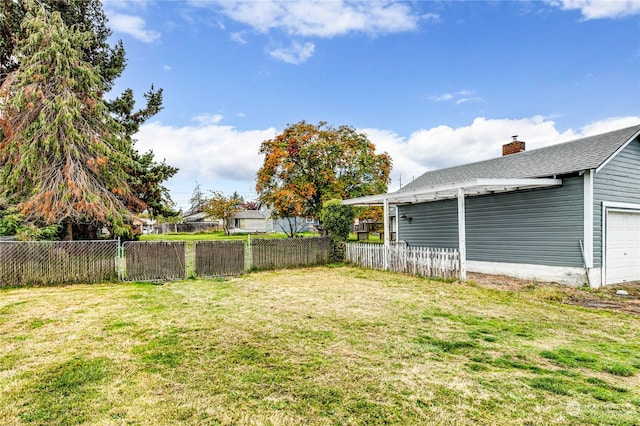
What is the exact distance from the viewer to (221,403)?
300 centimetres

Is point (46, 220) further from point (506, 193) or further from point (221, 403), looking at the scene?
point (506, 193)

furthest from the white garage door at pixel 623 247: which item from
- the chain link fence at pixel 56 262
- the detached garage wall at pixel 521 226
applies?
the chain link fence at pixel 56 262

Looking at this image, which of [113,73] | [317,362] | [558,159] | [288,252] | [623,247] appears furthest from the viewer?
[113,73]

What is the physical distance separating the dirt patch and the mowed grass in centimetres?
61

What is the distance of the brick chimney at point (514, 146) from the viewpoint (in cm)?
1406

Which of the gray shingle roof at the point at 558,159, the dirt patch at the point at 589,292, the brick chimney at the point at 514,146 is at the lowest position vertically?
the dirt patch at the point at 589,292

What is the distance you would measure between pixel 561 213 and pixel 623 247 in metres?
2.19

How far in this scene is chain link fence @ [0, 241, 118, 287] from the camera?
29.1 ft

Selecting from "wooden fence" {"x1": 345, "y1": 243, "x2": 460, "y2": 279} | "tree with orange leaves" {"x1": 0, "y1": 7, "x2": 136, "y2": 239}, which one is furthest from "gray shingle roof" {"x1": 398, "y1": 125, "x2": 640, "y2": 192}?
"tree with orange leaves" {"x1": 0, "y1": 7, "x2": 136, "y2": 239}

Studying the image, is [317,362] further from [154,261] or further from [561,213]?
[561,213]

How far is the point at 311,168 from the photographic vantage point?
18406 mm

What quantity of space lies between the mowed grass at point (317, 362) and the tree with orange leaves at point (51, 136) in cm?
362

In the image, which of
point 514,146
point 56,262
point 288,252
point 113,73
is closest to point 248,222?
point 113,73

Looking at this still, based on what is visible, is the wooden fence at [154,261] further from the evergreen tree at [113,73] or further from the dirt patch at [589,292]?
the dirt patch at [589,292]
